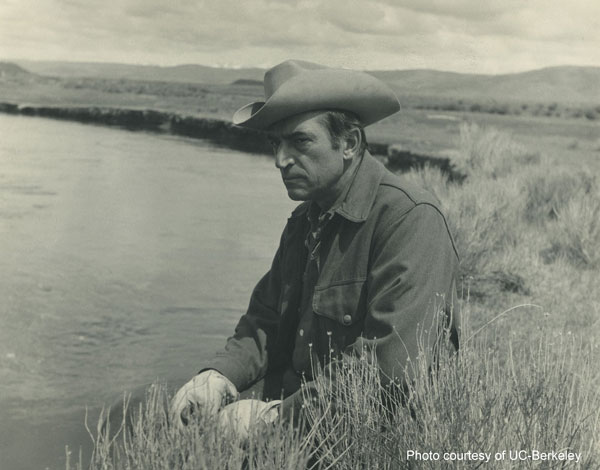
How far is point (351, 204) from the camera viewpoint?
8.73ft

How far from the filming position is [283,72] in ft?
8.89

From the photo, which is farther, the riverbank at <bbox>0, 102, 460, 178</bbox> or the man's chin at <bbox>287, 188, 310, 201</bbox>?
the riverbank at <bbox>0, 102, 460, 178</bbox>

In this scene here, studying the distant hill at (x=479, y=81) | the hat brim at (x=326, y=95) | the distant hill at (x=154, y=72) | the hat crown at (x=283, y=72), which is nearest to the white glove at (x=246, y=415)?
the hat brim at (x=326, y=95)

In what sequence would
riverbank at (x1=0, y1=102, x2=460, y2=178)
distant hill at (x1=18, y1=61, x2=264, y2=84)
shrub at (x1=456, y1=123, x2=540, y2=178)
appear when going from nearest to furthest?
shrub at (x1=456, y1=123, x2=540, y2=178) → riverbank at (x1=0, y1=102, x2=460, y2=178) → distant hill at (x1=18, y1=61, x2=264, y2=84)

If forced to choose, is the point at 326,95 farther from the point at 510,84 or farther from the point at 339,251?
the point at 510,84

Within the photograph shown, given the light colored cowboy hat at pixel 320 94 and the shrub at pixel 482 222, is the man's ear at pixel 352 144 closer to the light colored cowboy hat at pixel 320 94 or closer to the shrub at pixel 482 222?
the light colored cowboy hat at pixel 320 94

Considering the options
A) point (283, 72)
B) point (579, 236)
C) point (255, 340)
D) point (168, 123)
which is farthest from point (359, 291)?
point (168, 123)

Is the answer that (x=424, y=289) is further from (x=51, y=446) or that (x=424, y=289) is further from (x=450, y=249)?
(x=51, y=446)

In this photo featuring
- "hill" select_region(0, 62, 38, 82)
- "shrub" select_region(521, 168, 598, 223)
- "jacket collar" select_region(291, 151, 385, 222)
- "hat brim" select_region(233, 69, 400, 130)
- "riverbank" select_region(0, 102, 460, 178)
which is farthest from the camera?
"hill" select_region(0, 62, 38, 82)

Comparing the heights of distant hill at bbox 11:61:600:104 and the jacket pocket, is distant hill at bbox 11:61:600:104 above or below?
above

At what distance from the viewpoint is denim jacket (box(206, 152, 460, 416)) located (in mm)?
2365

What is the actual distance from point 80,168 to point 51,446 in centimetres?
1231

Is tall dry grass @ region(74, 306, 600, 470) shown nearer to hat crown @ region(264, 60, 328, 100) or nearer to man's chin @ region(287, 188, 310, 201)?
man's chin @ region(287, 188, 310, 201)

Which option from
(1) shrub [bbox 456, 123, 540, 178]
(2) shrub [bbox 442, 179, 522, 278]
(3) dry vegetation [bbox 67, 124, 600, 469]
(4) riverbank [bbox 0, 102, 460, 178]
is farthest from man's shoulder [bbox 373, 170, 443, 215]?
(4) riverbank [bbox 0, 102, 460, 178]
